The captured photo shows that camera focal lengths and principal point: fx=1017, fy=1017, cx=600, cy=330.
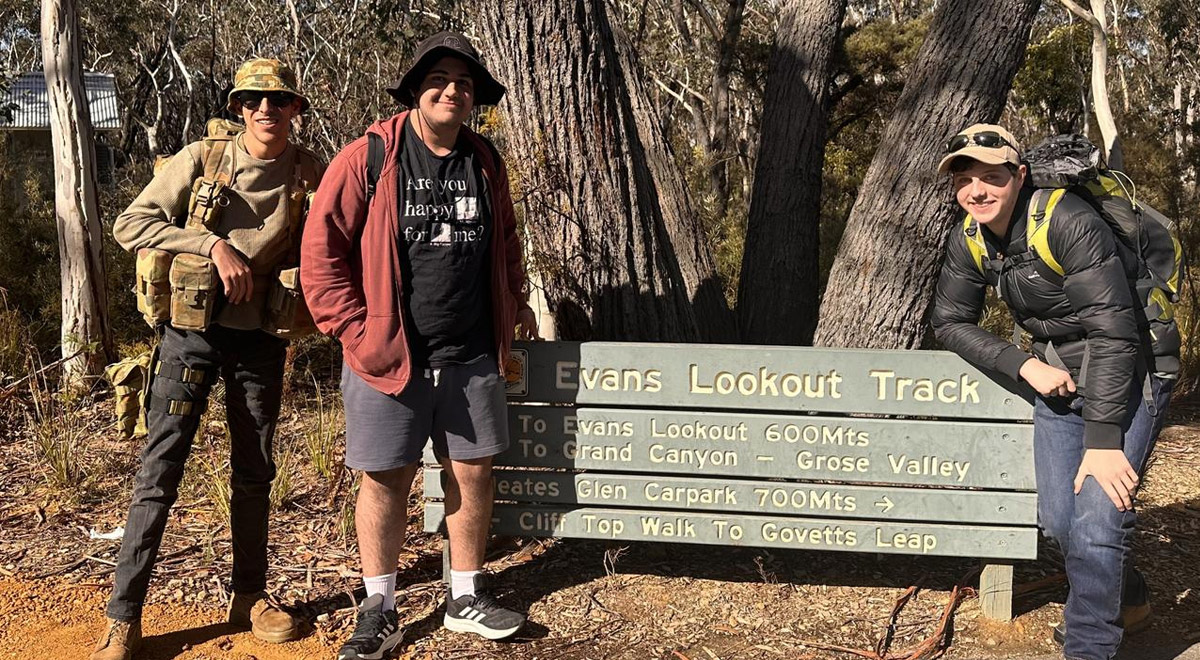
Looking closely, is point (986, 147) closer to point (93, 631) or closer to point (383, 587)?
point (383, 587)

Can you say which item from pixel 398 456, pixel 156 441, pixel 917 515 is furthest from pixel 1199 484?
pixel 156 441

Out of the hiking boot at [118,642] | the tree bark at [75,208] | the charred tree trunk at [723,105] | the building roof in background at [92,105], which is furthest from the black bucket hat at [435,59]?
the building roof in background at [92,105]

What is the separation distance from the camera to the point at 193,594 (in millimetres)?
3857

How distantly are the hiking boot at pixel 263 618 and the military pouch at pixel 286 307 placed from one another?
0.98 metres

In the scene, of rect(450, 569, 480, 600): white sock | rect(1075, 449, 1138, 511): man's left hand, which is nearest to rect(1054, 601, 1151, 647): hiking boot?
rect(1075, 449, 1138, 511): man's left hand

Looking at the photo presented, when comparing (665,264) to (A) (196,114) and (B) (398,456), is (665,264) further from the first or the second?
(A) (196,114)

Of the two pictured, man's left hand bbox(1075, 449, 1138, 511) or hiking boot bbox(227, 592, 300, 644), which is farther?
hiking boot bbox(227, 592, 300, 644)

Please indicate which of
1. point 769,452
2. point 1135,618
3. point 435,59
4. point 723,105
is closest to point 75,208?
point 435,59

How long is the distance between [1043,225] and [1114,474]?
0.75m

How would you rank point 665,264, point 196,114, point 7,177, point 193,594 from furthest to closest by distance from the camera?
point 196,114, point 7,177, point 665,264, point 193,594

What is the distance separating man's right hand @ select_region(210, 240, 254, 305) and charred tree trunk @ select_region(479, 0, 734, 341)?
3.93 feet

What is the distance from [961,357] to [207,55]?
3055 cm

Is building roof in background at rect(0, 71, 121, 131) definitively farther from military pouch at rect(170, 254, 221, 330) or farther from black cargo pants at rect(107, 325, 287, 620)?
military pouch at rect(170, 254, 221, 330)

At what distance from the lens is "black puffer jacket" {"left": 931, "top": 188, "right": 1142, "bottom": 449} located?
285 centimetres
